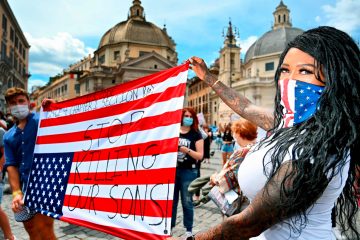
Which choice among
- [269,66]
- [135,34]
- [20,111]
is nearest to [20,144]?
[20,111]

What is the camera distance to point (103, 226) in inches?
94.2

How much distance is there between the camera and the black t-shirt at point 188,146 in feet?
14.8

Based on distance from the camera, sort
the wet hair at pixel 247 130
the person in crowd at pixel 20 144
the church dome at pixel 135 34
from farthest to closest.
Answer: the church dome at pixel 135 34
the wet hair at pixel 247 130
the person in crowd at pixel 20 144

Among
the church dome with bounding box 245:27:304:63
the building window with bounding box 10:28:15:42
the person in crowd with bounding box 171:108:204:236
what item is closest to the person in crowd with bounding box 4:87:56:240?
the person in crowd with bounding box 171:108:204:236

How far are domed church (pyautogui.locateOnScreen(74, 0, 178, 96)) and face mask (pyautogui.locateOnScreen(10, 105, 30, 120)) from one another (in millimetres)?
50278

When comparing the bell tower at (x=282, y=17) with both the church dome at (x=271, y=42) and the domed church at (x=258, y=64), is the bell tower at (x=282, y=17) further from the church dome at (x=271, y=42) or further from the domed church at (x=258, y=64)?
the church dome at (x=271, y=42)

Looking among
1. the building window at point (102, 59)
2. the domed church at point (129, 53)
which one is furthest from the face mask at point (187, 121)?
the building window at point (102, 59)

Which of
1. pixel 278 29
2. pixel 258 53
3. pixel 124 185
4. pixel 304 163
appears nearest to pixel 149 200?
pixel 124 185

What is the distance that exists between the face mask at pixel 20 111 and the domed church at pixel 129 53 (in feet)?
165

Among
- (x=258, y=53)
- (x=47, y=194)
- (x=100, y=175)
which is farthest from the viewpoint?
(x=258, y=53)

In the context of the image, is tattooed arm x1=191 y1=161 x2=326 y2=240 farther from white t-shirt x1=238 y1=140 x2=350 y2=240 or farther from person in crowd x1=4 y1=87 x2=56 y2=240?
person in crowd x1=4 y1=87 x2=56 y2=240

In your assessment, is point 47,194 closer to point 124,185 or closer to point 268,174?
point 124,185

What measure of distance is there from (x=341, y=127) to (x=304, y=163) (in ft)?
0.81

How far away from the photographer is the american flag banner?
216 centimetres
